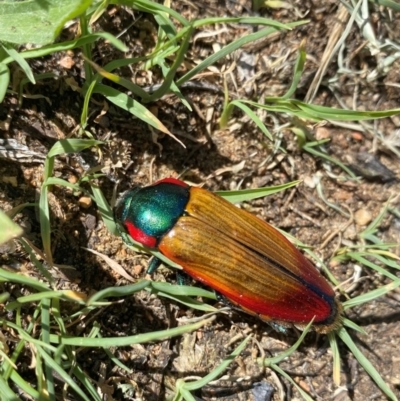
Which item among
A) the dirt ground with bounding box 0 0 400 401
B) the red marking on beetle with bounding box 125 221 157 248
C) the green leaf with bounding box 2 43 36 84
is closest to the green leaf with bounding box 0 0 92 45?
the green leaf with bounding box 2 43 36 84

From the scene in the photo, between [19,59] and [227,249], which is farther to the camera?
[227,249]

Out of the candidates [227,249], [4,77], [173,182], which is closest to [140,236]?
[173,182]

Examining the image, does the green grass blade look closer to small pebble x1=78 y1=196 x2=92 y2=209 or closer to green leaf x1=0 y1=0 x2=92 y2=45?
small pebble x1=78 y1=196 x2=92 y2=209

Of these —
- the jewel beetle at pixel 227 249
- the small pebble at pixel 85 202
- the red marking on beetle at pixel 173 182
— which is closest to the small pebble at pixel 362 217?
the jewel beetle at pixel 227 249

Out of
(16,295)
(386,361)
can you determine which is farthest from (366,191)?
(16,295)

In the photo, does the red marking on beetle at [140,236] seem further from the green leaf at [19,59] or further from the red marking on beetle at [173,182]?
the green leaf at [19,59]

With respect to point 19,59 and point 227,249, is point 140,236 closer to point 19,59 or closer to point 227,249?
point 227,249
